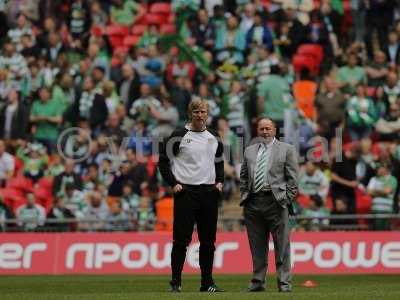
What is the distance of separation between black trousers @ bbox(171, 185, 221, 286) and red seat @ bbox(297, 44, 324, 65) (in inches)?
506

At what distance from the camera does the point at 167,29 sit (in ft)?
100

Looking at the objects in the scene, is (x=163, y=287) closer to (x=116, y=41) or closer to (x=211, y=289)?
(x=211, y=289)

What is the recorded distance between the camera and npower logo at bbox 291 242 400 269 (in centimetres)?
2292

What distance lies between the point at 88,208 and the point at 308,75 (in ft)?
19.0

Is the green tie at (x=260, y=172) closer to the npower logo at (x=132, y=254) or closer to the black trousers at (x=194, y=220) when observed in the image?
the black trousers at (x=194, y=220)

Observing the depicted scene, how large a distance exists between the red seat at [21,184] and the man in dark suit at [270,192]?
1138 cm

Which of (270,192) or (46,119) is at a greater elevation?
(46,119)

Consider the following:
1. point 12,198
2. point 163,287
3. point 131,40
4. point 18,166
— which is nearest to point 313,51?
point 131,40

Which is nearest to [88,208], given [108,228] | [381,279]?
[108,228]

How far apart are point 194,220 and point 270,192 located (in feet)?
3.28

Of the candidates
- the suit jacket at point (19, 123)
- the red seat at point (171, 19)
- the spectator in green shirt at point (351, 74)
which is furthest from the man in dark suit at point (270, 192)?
the red seat at point (171, 19)

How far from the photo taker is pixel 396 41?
28.0 m

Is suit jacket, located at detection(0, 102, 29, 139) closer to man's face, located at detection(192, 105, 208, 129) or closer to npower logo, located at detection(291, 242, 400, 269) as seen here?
npower logo, located at detection(291, 242, 400, 269)

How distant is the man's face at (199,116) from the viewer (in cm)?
1551
